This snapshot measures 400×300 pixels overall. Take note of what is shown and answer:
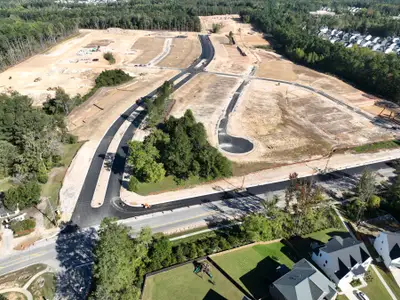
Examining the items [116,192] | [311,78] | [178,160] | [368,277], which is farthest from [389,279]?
[311,78]

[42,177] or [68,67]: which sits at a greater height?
[68,67]

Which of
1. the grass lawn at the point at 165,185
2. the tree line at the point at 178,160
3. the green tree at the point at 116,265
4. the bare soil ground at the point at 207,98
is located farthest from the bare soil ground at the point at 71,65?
the green tree at the point at 116,265

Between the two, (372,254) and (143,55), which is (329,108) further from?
(143,55)

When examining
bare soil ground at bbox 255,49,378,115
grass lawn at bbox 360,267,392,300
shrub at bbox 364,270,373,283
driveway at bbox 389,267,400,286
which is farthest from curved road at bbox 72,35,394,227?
bare soil ground at bbox 255,49,378,115

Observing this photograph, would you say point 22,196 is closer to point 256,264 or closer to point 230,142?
point 256,264

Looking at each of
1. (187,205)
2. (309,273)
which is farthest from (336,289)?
(187,205)
